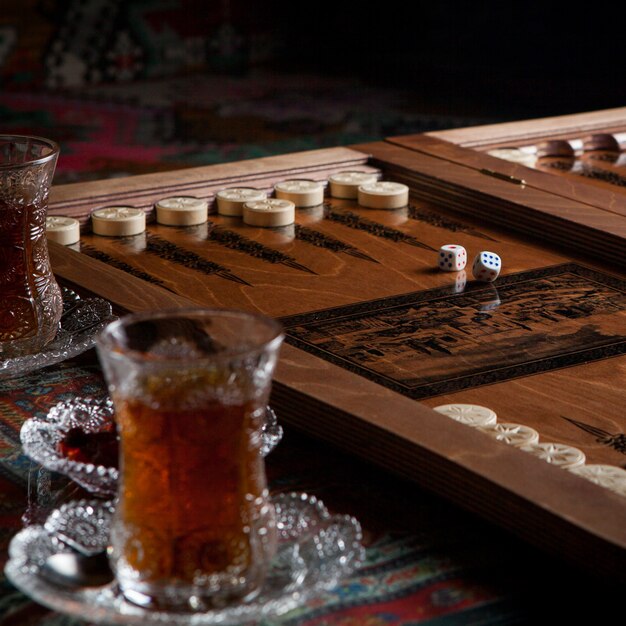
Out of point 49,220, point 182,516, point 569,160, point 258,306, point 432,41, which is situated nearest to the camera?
point 182,516

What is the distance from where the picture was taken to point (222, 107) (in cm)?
962

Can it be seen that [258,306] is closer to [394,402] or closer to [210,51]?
[394,402]

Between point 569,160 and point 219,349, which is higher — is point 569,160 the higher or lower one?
the lower one

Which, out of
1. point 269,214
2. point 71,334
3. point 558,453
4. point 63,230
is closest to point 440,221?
point 269,214

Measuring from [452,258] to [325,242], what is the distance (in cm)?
38

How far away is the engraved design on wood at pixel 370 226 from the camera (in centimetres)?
305

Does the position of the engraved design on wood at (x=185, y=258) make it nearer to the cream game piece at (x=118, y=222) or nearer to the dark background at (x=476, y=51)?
the cream game piece at (x=118, y=222)

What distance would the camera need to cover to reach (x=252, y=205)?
3.19 metres

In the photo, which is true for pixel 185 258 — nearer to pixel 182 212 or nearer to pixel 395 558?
pixel 182 212

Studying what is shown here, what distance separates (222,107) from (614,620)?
8.51m

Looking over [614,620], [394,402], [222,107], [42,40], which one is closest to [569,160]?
[394,402]

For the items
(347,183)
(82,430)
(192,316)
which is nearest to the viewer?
Result: (192,316)

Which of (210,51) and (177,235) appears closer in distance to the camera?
(177,235)

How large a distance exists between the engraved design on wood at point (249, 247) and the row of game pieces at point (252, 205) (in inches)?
3.1
